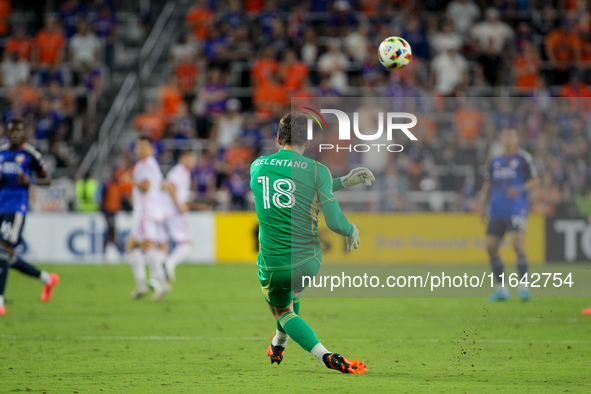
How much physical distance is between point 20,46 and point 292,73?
8592mm

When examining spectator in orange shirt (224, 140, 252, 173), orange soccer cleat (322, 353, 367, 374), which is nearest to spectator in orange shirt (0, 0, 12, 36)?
spectator in orange shirt (224, 140, 252, 173)

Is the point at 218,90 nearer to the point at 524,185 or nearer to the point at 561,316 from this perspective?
the point at 524,185

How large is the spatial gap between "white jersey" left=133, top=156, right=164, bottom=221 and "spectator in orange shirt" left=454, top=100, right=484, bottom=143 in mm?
8888

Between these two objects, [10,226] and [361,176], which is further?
[10,226]

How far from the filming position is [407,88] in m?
21.4

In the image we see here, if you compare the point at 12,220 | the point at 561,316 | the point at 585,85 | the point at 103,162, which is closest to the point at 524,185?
the point at 561,316

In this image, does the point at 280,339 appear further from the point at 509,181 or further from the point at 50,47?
the point at 50,47

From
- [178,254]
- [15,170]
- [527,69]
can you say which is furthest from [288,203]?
[527,69]

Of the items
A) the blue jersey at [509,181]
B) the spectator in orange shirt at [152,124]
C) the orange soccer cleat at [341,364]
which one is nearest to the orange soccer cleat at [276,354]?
the orange soccer cleat at [341,364]

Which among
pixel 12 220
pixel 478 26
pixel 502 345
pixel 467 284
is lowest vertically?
pixel 467 284

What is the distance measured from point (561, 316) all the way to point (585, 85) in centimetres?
1212

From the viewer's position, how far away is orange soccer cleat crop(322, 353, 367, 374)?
706cm

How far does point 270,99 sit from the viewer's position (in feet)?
74.5

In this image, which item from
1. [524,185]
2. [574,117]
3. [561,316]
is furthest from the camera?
[574,117]
